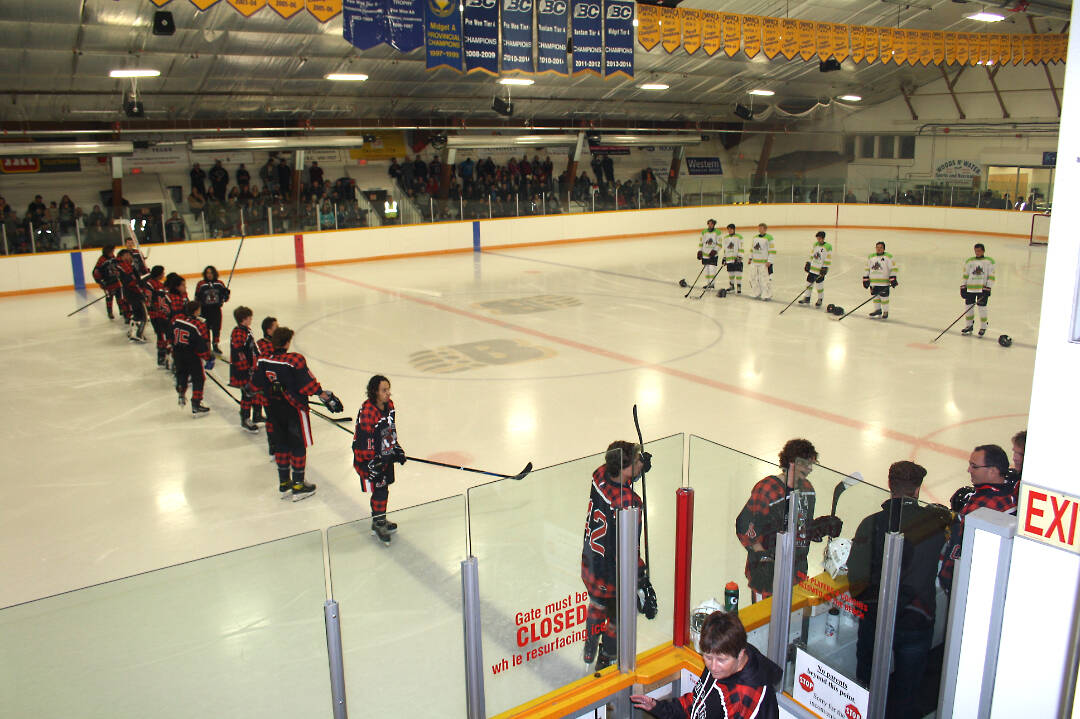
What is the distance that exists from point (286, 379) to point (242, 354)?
205 cm

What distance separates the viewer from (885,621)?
3.49m

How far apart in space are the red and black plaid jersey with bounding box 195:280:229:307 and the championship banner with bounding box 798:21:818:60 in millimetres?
13068

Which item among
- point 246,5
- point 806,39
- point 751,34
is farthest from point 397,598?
point 806,39

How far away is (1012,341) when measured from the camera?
12258mm

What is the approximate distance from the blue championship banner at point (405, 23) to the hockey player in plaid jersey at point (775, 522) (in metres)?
10.3

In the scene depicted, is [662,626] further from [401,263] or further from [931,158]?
[931,158]

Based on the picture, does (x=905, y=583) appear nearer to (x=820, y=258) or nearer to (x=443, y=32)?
(x=443, y=32)

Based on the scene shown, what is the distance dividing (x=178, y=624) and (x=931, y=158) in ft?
112

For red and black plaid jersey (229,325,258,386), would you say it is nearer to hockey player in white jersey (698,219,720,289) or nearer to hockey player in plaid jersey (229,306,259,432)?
hockey player in plaid jersey (229,306,259,432)

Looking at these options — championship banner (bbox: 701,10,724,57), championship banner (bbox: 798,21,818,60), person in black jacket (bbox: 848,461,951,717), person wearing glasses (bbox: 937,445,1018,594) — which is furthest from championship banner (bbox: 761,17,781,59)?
person in black jacket (bbox: 848,461,951,717)

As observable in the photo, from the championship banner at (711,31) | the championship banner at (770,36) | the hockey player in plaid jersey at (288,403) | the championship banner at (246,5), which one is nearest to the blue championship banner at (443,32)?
the championship banner at (246,5)

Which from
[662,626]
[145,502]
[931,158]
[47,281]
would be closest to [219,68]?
[47,281]

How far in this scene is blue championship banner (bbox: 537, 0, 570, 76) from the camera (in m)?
13.7

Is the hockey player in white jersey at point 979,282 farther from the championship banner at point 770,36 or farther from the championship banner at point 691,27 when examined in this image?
the championship banner at point 770,36
